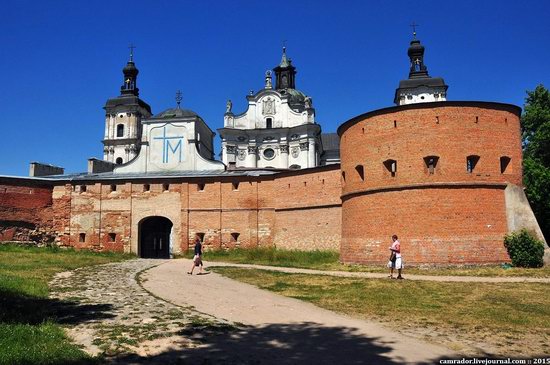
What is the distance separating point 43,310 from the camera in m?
7.84

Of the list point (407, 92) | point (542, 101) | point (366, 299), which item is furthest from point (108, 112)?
point (366, 299)

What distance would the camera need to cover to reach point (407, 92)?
45.7 metres

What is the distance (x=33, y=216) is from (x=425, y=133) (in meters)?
21.5

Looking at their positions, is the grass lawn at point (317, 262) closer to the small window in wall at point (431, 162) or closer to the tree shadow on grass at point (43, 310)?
the small window in wall at point (431, 162)

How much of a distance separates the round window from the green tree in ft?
70.0

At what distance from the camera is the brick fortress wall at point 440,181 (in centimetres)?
1612

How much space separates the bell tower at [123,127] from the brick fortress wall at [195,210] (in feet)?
83.6

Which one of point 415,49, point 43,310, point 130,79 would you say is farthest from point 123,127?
point 43,310

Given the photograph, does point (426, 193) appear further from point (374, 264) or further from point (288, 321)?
point (288, 321)

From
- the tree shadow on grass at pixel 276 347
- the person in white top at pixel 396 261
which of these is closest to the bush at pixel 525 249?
the person in white top at pixel 396 261

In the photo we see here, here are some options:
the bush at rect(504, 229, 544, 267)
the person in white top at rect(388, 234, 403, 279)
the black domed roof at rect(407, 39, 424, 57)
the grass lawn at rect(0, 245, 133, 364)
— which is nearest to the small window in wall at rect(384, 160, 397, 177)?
the person in white top at rect(388, 234, 403, 279)

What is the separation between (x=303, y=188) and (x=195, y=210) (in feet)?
21.4

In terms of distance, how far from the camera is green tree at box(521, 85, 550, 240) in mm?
23047

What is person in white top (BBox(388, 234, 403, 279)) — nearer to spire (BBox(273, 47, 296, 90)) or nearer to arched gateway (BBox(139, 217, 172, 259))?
arched gateway (BBox(139, 217, 172, 259))
